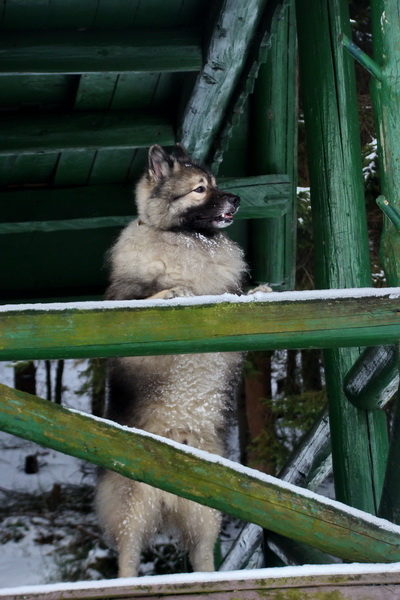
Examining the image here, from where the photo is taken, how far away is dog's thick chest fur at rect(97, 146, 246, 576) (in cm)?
438

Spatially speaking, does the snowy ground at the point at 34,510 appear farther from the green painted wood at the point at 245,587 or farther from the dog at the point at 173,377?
the green painted wood at the point at 245,587

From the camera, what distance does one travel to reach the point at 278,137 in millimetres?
6547

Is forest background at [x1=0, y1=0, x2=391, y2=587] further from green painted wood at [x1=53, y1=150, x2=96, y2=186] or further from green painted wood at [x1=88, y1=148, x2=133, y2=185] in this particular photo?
green painted wood at [x1=53, y1=150, x2=96, y2=186]

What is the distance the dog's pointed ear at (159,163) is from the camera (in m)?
5.14

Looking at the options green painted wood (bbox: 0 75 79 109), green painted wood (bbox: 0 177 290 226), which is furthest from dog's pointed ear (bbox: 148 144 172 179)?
green painted wood (bbox: 0 177 290 226)

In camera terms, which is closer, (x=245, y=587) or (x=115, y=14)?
(x=245, y=587)

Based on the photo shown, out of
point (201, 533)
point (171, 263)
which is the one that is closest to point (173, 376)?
point (171, 263)

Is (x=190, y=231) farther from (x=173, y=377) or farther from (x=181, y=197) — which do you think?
(x=173, y=377)

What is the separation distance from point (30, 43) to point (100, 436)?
2627 millimetres

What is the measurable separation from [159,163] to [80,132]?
35.2 inches

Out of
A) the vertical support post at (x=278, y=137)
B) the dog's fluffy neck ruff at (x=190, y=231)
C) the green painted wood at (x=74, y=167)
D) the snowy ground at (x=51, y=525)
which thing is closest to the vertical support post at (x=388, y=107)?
the dog's fluffy neck ruff at (x=190, y=231)

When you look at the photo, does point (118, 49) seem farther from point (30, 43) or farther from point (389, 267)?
point (389, 267)

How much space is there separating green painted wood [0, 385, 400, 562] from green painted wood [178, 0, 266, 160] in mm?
2344

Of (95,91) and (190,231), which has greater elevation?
(95,91)
